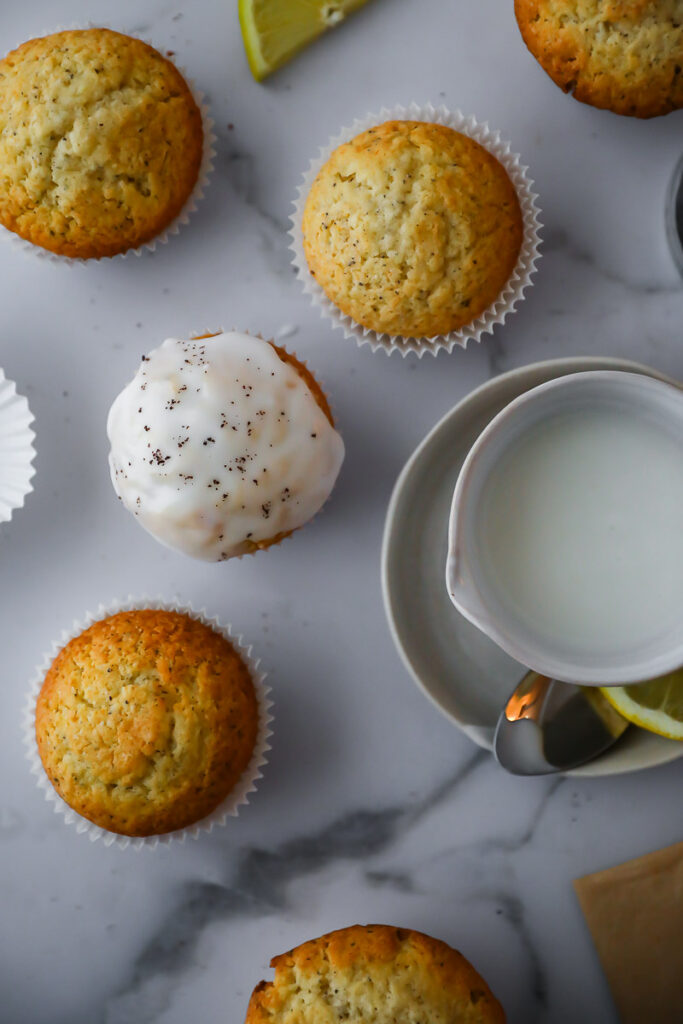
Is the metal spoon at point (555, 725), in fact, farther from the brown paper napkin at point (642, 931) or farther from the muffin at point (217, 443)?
the muffin at point (217, 443)

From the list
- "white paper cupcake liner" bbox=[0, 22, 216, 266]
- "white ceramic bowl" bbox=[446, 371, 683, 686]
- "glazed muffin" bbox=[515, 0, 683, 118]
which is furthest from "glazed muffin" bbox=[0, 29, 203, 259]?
"white ceramic bowl" bbox=[446, 371, 683, 686]

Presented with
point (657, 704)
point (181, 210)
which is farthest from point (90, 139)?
point (657, 704)

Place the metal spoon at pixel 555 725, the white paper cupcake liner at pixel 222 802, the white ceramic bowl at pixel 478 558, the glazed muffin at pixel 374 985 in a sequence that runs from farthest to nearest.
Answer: the white paper cupcake liner at pixel 222 802
the metal spoon at pixel 555 725
the glazed muffin at pixel 374 985
the white ceramic bowl at pixel 478 558

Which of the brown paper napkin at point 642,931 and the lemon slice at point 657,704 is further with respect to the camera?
the brown paper napkin at point 642,931

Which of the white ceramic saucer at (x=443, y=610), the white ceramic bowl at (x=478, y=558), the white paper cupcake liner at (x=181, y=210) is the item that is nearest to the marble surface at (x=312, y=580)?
the white paper cupcake liner at (x=181, y=210)

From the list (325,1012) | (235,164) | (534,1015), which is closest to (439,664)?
(325,1012)
